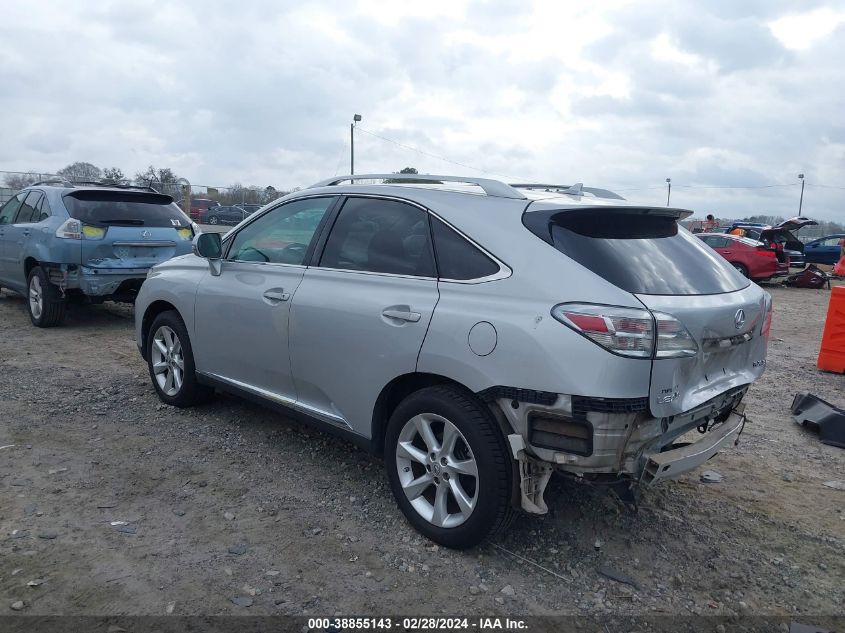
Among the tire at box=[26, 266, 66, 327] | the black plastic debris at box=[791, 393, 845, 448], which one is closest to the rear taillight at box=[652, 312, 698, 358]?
the black plastic debris at box=[791, 393, 845, 448]

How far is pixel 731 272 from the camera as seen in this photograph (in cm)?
364

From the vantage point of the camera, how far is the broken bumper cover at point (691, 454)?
2939 millimetres

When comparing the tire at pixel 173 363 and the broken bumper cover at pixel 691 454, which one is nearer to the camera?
the broken bumper cover at pixel 691 454

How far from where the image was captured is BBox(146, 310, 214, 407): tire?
198 inches

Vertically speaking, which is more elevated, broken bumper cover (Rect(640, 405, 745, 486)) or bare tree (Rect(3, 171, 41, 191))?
bare tree (Rect(3, 171, 41, 191))

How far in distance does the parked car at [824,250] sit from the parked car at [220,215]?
76.2ft

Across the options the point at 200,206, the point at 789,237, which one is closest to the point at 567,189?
Result: the point at 789,237

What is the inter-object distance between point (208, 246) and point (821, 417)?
15.8 feet

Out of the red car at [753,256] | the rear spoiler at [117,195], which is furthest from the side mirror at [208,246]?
the red car at [753,256]

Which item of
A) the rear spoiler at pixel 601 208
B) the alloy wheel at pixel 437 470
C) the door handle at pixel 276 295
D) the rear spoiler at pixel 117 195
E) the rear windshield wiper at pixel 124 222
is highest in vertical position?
the rear spoiler at pixel 117 195

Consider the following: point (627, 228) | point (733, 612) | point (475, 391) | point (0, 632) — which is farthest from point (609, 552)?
point (0, 632)

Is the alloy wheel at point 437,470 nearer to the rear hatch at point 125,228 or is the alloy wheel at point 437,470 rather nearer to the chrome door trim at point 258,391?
the chrome door trim at point 258,391

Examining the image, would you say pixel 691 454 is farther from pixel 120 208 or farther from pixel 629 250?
pixel 120 208

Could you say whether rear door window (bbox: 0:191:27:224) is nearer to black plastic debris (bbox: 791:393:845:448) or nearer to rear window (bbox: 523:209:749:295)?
rear window (bbox: 523:209:749:295)
